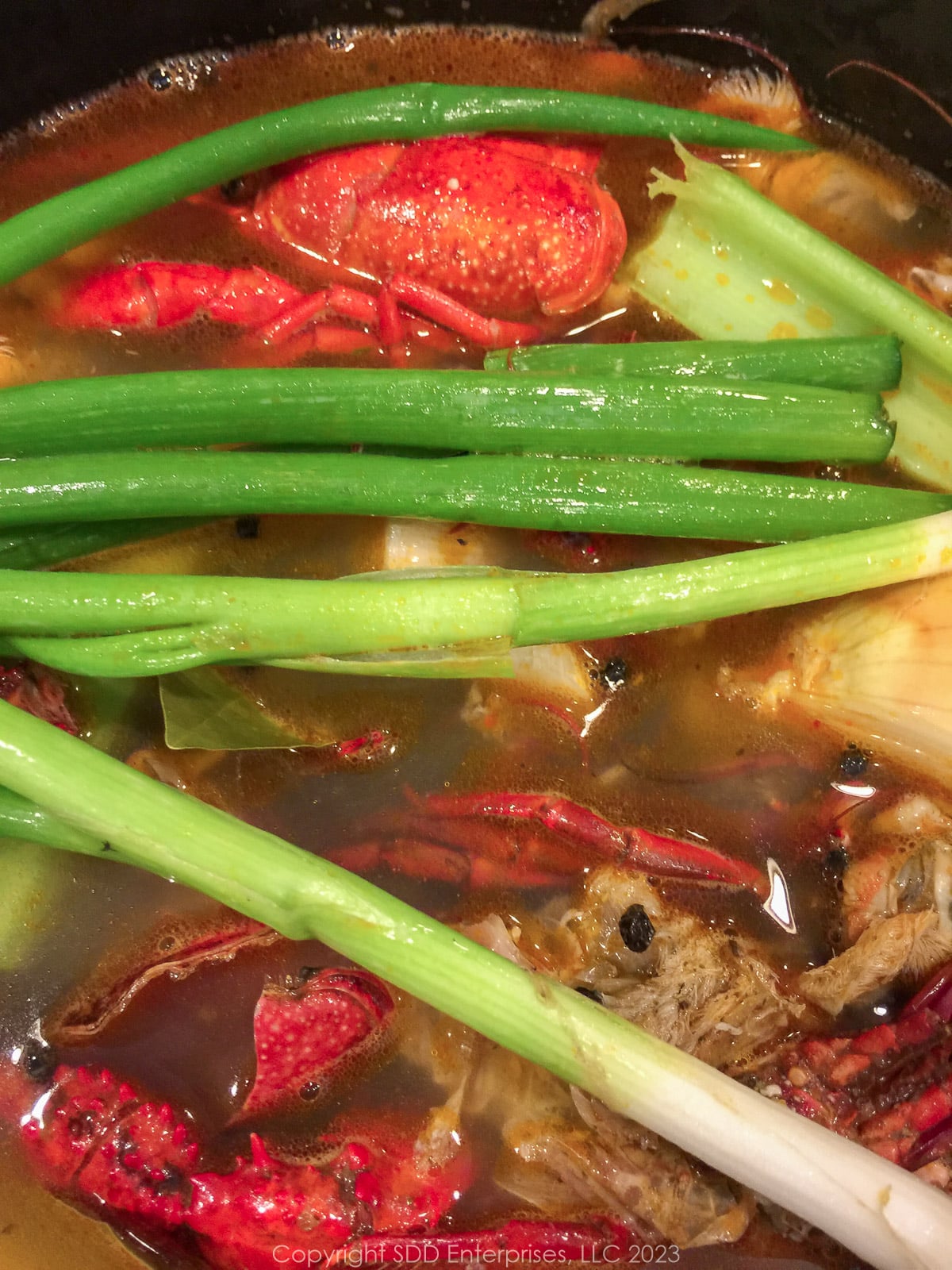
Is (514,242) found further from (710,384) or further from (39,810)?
(39,810)

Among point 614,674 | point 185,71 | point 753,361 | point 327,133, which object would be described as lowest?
point 614,674

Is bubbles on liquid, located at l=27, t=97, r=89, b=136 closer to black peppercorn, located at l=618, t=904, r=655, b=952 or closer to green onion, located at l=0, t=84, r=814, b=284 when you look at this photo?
green onion, located at l=0, t=84, r=814, b=284

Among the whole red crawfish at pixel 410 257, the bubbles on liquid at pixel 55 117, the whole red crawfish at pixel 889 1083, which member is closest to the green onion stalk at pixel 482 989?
the whole red crawfish at pixel 889 1083

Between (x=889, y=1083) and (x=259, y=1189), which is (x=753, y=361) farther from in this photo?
(x=259, y=1189)

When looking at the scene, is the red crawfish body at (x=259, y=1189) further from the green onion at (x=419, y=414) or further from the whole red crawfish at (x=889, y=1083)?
the green onion at (x=419, y=414)

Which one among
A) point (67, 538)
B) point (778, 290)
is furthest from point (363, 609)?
point (778, 290)

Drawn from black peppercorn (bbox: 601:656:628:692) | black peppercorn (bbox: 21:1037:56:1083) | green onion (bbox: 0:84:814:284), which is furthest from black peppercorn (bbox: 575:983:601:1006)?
green onion (bbox: 0:84:814:284)

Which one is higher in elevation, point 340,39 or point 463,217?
point 340,39
